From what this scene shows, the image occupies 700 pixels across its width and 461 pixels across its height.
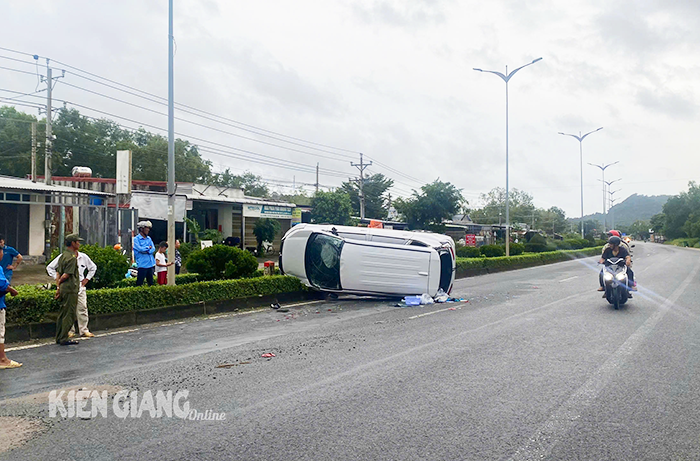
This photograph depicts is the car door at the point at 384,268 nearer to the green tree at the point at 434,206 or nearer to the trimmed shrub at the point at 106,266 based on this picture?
the trimmed shrub at the point at 106,266

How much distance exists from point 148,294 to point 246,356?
14.9 ft

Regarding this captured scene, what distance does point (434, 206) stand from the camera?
44.7m

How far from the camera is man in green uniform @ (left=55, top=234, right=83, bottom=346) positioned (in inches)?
359

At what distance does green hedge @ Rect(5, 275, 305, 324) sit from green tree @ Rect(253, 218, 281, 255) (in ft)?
66.9

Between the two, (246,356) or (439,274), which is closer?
(246,356)

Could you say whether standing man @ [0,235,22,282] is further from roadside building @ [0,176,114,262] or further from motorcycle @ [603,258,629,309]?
roadside building @ [0,176,114,262]

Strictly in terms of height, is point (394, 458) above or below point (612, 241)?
below

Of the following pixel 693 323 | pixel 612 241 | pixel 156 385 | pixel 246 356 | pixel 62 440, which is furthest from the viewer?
pixel 612 241

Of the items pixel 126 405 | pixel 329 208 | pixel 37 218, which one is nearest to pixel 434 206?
pixel 329 208

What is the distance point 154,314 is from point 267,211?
23106 mm

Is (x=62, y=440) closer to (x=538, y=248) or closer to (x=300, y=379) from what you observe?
(x=300, y=379)

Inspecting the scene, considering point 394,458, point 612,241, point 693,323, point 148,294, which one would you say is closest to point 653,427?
point 394,458

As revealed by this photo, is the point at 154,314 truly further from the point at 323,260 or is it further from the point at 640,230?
the point at 640,230

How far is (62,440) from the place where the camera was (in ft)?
15.6
